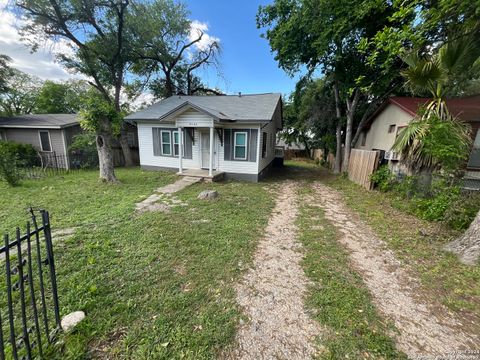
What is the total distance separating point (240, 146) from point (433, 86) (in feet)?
21.6

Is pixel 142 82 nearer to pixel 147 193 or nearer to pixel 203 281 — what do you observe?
pixel 147 193

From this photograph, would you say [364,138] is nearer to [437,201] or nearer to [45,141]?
[437,201]

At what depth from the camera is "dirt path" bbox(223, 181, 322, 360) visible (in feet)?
6.29

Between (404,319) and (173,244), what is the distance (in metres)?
3.36

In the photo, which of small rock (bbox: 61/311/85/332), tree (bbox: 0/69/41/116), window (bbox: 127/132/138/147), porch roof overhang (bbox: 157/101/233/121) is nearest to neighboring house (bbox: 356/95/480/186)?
porch roof overhang (bbox: 157/101/233/121)

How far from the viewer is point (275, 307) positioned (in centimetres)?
241

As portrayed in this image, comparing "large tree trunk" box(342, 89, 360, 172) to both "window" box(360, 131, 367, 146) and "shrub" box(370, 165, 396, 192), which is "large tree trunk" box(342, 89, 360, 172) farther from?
"window" box(360, 131, 367, 146)

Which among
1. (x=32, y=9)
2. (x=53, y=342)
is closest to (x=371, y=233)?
(x=53, y=342)

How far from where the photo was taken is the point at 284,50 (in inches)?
372

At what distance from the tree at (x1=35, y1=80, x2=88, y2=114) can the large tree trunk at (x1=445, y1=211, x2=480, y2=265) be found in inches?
1487

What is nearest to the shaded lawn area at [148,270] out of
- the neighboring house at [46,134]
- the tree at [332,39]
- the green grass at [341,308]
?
the green grass at [341,308]

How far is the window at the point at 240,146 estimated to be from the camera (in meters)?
9.22

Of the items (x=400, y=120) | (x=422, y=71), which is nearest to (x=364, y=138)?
(x=400, y=120)

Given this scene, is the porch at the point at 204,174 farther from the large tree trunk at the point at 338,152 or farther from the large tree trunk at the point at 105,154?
the large tree trunk at the point at 338,152
